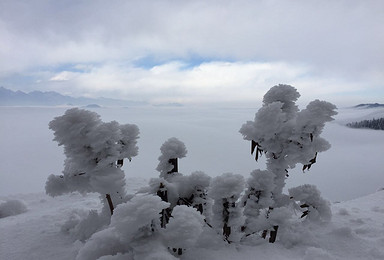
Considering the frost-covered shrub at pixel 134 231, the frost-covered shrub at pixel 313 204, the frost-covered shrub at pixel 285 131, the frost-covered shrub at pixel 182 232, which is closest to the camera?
the frost-covered shrub at pixel 134 231

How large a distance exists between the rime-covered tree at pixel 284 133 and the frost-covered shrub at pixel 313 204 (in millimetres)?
363

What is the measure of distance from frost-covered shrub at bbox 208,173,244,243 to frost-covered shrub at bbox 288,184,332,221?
6.61 ft

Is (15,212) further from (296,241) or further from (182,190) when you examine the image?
(296,241)

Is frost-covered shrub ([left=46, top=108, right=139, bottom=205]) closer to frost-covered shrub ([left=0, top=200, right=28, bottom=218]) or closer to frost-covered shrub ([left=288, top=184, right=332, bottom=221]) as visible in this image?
frost-covered shrub ([left=288, top=184, right=332, bottom=221])

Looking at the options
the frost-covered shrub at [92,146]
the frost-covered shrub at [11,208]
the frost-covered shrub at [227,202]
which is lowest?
the frost-covered shrub at [11,208]

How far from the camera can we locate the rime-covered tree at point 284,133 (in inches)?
181

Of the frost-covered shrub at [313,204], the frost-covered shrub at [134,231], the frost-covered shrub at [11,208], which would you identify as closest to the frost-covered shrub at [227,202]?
the frost-covered shrub at [134,231]

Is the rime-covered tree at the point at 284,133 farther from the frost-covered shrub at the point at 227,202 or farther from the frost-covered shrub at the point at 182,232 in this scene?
the frost-covered shrub at the point at 182,232

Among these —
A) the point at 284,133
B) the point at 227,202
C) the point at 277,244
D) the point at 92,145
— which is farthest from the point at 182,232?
the point at 284,133

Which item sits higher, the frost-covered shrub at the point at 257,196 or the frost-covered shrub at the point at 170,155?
the frost-covered shrub at the point at 170,155

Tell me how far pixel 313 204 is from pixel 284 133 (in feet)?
5.79

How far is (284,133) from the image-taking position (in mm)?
5012

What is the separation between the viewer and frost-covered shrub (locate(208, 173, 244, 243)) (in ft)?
12.2

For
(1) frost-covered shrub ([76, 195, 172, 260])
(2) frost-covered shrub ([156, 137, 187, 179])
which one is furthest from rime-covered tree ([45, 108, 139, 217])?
(1) frost-covered shrub ([76, 195, 172, 260])
